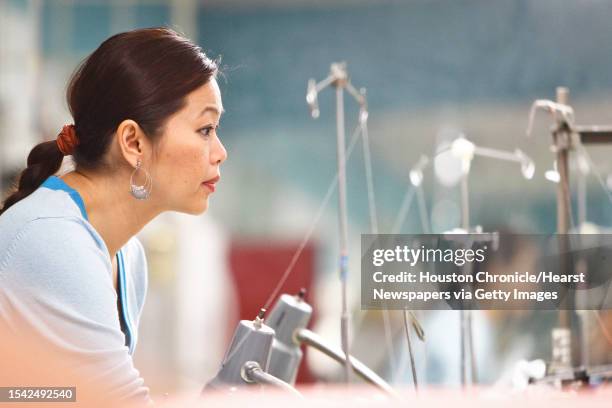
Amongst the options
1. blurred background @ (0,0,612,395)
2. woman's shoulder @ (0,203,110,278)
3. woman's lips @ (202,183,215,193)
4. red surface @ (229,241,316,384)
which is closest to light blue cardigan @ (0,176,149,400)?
woman's shoulder @ (0,203,110,278)

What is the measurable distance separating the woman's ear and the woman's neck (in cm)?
4

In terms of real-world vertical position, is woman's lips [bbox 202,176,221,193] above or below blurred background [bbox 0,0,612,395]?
below

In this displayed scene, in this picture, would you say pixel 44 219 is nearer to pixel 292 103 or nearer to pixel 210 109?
pixel 210 109

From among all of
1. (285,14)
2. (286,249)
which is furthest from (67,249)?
(285,14)

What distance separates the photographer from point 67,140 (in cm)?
69

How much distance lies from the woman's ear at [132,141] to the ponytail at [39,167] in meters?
0.10

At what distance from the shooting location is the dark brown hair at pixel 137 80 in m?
0.63

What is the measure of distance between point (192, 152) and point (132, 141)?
0.05m

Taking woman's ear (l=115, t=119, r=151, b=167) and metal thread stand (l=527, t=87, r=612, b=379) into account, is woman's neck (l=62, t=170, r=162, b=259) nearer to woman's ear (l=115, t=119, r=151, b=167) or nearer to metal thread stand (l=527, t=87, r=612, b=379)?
woman's ear (l=115, t=119, r=151, b=167)

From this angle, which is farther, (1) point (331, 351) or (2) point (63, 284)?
(1) point (331, 351)

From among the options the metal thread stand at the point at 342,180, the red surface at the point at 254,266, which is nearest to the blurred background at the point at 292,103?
the red surface at the point at 254,266

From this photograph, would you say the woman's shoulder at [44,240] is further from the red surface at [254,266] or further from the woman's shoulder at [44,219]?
the red surface at [254,266]

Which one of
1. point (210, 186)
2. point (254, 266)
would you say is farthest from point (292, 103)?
point (210, 186)

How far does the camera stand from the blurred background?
1.48 m
